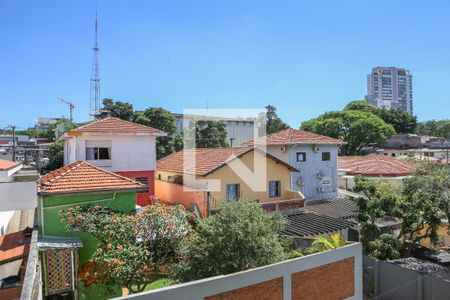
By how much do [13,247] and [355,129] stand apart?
5775cm

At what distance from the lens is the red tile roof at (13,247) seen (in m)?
10.7

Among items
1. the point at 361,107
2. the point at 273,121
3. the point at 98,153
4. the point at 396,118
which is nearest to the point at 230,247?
the point at 98,153

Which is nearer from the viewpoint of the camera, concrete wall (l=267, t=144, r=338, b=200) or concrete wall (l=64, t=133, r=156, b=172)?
concrete wall (l=64, t=133, r=156, b=172)

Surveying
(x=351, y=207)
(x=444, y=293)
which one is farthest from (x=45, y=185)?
(x=351, y=207)

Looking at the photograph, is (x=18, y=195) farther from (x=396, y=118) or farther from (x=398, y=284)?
(x=396, y=118)

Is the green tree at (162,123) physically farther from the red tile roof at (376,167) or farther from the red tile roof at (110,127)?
the red tile roof at (376,167)

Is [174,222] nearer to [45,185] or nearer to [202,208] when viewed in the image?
[45,185]

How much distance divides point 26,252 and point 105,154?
474 inches

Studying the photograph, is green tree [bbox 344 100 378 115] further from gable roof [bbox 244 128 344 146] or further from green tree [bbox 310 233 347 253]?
green tree [bbox 310 233 347 253]

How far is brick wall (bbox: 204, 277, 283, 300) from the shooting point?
844 centimetres

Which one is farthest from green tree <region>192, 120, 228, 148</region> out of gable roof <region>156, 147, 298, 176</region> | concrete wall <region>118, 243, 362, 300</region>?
concrete wall <region>118, 243, 362, 300</region>

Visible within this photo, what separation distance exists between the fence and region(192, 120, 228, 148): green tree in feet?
130

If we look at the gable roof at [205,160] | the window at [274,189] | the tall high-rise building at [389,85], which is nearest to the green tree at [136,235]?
the gable roof at [205,160]

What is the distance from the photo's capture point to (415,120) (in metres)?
81.1
